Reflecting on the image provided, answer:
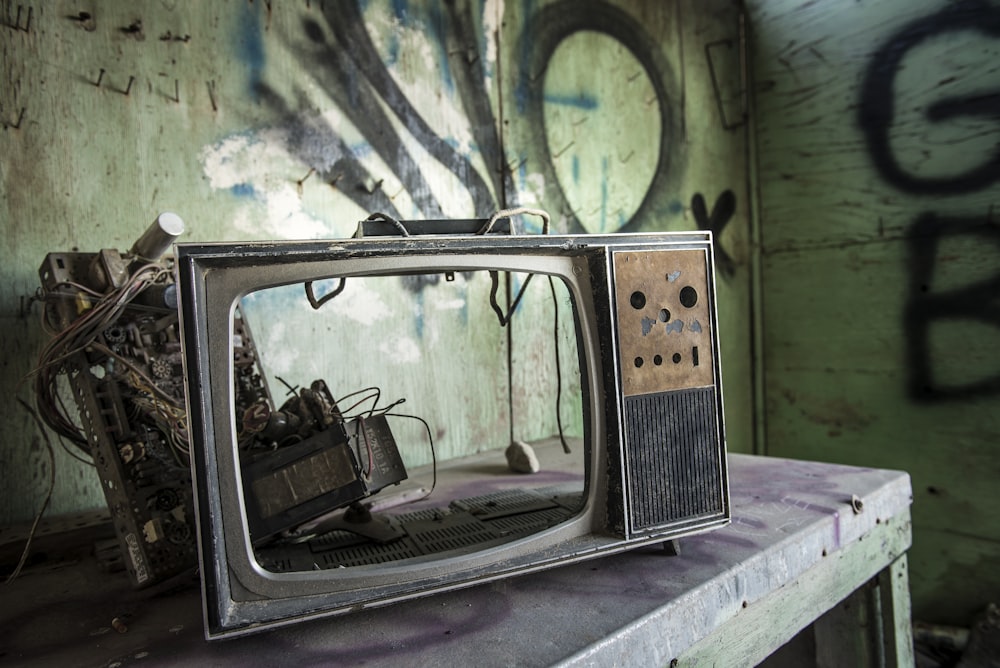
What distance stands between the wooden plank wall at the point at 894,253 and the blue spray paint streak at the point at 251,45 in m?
1.74

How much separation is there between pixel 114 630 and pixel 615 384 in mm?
644

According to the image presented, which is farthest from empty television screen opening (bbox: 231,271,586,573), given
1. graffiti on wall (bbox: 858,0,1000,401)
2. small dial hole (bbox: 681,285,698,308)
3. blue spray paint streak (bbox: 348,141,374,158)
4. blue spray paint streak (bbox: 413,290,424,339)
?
graffiti on wall (bbox: 858,0,1000,401)

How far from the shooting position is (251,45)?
1.24 metres

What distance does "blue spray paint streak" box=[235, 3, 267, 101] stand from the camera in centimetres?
123

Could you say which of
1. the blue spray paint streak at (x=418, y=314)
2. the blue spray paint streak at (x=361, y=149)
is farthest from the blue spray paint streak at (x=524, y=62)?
the blue spray paint streak at (x=418, y=314)

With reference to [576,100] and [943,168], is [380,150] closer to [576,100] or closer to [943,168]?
[576,100]

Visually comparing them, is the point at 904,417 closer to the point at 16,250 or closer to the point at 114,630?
the point at 114,630

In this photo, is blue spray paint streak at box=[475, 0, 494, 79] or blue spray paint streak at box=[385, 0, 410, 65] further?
blue spray paint streak at box=[475, 0, 494, 79]

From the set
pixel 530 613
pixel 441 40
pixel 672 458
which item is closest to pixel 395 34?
pixel 441 40

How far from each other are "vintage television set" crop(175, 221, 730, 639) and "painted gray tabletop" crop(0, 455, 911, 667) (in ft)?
0.16

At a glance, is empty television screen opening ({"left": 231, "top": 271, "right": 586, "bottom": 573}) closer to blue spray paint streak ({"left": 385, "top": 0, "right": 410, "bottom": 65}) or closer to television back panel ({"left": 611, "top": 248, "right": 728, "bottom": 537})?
television back panel ({"left": 611, "top": 248, "right": 728, "bottom": 537})

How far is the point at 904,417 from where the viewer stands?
6.46 ft

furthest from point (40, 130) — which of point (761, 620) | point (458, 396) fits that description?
point (761, 620)

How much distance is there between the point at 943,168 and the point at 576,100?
109cm
